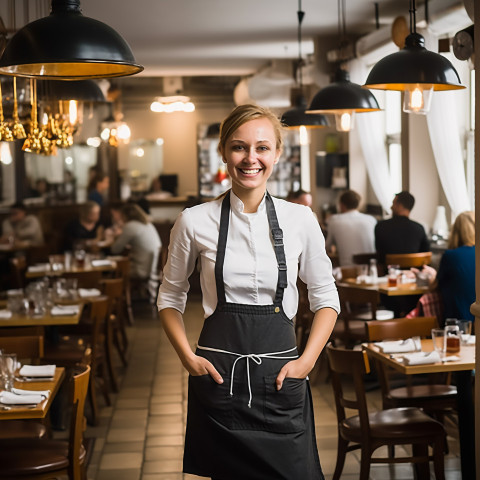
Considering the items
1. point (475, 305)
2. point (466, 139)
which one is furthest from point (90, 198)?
point (475, 305)

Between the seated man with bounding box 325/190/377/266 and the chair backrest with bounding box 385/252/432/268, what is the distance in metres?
1.27

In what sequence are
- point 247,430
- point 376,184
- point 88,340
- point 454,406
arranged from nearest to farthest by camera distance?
point 247,430, point 454,406, point 88,340, point 376,184

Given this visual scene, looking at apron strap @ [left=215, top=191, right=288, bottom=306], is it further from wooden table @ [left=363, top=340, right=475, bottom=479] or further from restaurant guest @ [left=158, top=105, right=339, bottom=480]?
wooden table @ [left=363, top=340, right=475, bottom=479]

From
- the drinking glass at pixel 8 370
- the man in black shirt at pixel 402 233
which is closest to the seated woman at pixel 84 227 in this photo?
the man in black shirt at pixel 402 233

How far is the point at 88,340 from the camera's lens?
6746 mm

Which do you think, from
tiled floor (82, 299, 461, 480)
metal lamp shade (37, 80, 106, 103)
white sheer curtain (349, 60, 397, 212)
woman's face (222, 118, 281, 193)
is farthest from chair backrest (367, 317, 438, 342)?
white sheer curtain (349, 60, 397, 212)

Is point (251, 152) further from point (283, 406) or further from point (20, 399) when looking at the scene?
point (20, 399)

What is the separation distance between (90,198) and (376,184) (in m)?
6.55

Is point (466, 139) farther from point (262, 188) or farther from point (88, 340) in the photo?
point (262, 188)

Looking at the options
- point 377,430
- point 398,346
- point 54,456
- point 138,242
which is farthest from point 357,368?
point 138,242

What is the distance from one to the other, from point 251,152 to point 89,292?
5015 millimetres

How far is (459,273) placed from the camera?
5.66 meters

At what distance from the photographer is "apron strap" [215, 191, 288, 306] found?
2656 millimetres

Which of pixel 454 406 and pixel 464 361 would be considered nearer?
pixel 464 361
